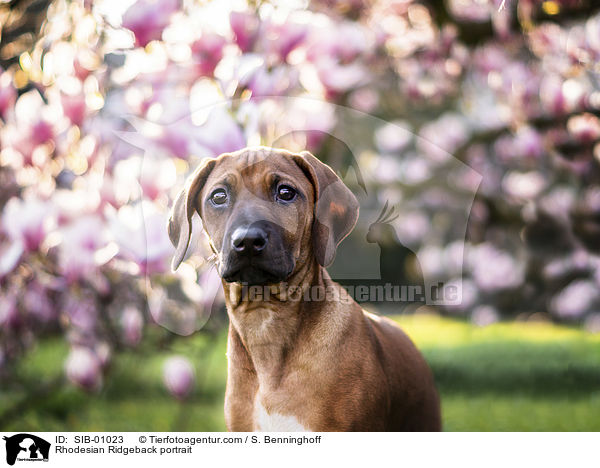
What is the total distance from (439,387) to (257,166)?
957 mm

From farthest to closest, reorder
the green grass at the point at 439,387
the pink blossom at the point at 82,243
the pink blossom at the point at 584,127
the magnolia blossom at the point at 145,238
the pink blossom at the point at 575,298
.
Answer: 1. the pink blossom at the point at 575,298
2. the pink blossom at the point at 584,127
3. the green grass at the point at 439,387
4. the pink blossom at the point at 82,243
5. the magnolia blossom at the point at 145,238

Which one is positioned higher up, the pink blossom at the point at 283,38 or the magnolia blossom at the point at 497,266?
the pink blossom at the point at 283,38

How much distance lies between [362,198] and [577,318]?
5.53ft

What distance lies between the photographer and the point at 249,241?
868 mm

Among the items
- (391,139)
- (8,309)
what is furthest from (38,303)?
(391,139)

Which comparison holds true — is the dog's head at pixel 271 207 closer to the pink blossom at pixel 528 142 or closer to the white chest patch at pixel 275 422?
the white chest patch at pixel 275 422

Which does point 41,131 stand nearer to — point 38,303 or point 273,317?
point 38,303

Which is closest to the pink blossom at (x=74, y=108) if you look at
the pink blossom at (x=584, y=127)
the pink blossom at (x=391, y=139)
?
the pink blossom at (x=391, y=139)

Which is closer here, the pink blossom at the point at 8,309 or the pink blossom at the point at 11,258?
the pink blossom at the point at 11,258

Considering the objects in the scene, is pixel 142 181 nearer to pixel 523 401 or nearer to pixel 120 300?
pixel 120 300

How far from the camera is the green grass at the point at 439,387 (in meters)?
1.61

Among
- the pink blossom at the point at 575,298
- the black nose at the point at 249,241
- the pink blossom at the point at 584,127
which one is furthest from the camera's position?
the pink blossom at the point at 575,298
